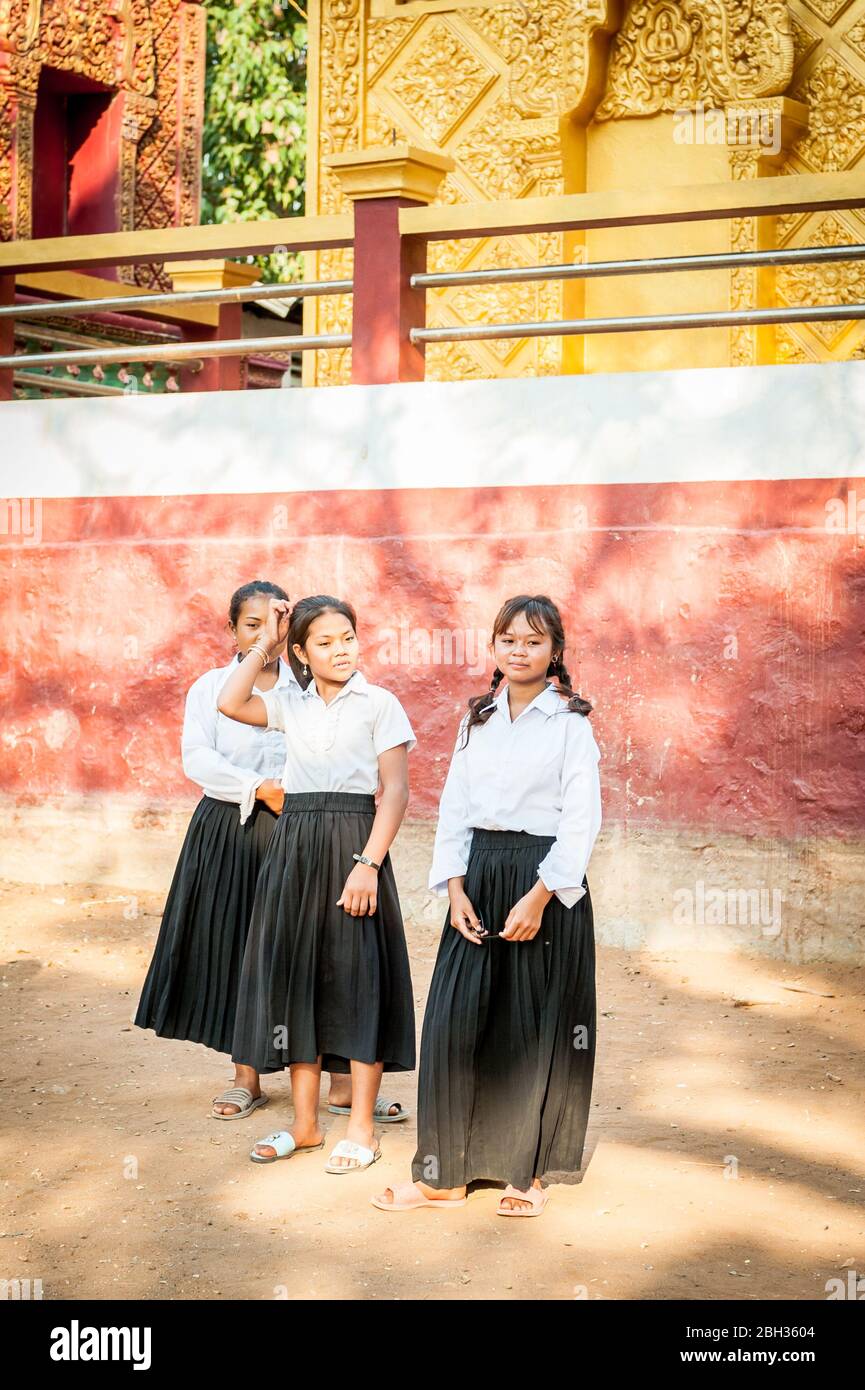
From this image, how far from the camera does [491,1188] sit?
14.9 ft

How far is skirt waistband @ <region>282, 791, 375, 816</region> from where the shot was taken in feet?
15.9

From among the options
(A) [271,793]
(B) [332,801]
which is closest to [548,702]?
(B) [332,801]

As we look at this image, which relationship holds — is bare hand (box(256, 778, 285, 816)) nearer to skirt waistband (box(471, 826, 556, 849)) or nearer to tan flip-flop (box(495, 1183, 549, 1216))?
skirt waistband (box(471, 826, 556, 849))

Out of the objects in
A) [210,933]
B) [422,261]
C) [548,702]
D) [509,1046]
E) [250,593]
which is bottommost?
[509,1046]

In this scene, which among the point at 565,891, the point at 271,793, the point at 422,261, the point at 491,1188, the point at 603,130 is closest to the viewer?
the point at 565,891

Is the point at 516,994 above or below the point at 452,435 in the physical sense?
below

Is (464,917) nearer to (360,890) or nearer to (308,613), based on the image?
(360,890)

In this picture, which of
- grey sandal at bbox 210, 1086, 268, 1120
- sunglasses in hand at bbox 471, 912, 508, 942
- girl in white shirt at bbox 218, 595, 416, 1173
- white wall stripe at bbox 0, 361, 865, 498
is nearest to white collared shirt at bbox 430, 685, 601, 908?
sunglasses in hand at bbox 471, 912, 508, 942

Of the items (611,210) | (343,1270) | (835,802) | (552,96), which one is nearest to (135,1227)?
(343,1270)

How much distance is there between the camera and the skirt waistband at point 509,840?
4402mm

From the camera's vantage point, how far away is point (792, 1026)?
623 cm

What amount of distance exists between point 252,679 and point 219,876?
0.79 metres

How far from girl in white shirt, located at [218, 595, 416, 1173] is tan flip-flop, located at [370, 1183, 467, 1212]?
0.31m

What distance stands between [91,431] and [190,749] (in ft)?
11.4
